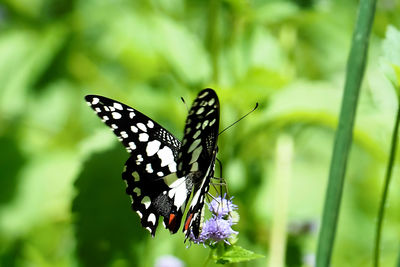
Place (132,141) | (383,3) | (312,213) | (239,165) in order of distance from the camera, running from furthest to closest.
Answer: (383,3) < (312,213) < (239,165) < (132,141)

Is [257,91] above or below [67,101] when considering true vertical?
below

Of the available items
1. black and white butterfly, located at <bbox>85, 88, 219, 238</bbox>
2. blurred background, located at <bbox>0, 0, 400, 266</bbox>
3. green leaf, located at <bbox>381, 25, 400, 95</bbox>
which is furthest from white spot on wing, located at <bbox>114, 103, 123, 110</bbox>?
green leaf, located at <bbox>381, 25, 400, 95</bbox>

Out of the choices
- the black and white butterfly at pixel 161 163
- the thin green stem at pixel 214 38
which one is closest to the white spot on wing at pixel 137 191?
the black and white butterfly at pixel 161 163

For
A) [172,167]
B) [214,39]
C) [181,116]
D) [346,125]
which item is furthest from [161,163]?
[181,116]

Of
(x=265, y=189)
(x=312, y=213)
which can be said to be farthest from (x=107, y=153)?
(x=312, y=213)

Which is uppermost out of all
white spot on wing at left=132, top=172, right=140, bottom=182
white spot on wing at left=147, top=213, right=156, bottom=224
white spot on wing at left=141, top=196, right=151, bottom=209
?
white spot on wing at left=132, top=172, right=140, bottom=182

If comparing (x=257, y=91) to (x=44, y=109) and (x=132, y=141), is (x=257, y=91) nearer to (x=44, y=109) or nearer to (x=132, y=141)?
(x=132, y=141)

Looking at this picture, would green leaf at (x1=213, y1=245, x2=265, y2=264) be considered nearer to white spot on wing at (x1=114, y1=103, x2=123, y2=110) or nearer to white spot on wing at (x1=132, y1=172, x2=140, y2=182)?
white spot on wing at (x1=132, y1=172, x2=140, y2=182)
